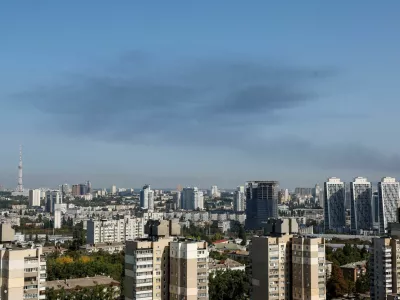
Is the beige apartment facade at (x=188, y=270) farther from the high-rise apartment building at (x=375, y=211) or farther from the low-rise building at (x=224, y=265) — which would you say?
the high-rise apartment building at (x=375, y=211)

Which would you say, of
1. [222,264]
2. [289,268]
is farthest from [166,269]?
[222,264]

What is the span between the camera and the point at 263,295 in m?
8.09

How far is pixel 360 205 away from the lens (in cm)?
3094

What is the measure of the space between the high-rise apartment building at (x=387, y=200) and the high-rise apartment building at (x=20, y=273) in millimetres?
24326

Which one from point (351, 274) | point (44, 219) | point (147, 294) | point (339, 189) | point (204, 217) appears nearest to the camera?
point (147, 294)

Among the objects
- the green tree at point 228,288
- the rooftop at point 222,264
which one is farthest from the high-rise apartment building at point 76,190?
the green tree at point 228,288

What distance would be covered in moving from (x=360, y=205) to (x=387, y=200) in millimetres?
2294

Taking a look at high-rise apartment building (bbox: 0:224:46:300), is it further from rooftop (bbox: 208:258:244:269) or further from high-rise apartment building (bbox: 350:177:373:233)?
high-rise apartment building (bbox: 350:177:373:233)

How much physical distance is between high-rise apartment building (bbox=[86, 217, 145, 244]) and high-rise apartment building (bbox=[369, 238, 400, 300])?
1522 cm

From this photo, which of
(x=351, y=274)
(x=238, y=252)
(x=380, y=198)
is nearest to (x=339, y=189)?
(x=380, y=198)

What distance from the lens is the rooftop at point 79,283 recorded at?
12.3 meters

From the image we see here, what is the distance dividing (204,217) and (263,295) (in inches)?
1217

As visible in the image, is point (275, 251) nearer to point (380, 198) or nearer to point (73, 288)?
point (73, 288)

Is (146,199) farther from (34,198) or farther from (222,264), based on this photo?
(222,264)
